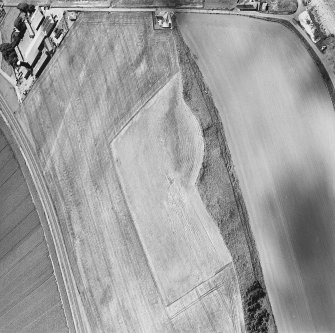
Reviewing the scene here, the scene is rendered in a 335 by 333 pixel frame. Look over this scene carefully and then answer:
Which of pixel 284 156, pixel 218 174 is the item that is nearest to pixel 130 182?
pixel 218 174

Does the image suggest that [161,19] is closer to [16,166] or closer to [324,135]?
[324,135]

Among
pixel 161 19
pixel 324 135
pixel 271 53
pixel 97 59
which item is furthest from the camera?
pixel 97 59

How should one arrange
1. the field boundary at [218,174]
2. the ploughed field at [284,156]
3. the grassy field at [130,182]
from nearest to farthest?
the ploughed field at [284,156]
the field boundary at [218,174]
the grassy field at [130,182]

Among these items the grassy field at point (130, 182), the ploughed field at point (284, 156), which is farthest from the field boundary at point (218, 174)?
the grassy field at point (130, 182)

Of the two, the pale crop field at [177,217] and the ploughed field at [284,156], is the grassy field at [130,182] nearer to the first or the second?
the pale crop field at [177,217]

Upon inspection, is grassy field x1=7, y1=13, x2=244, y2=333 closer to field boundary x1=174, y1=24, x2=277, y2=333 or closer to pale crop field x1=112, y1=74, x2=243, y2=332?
pale crop field x1=112, y1=74, x2=243, y2=332

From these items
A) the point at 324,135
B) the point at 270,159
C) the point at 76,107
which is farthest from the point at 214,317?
the point at 76,107

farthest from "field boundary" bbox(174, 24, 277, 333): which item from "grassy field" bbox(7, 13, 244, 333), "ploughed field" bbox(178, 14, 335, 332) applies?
"grassy field" bbox(7, 13, 244, 333)

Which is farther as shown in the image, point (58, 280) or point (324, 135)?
point (58, 280)
